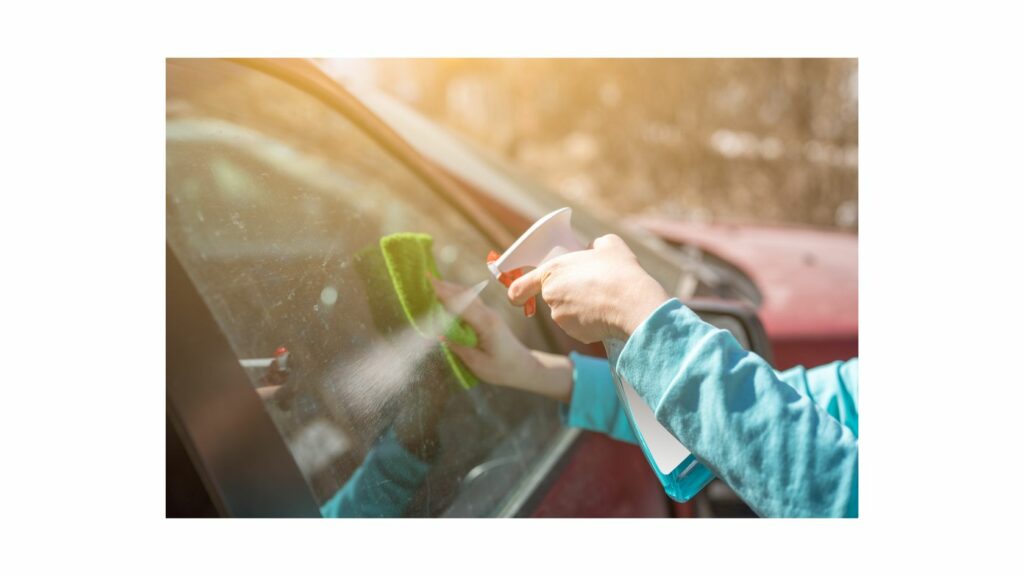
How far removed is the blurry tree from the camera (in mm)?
6648

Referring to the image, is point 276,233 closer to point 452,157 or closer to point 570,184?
point 452,157

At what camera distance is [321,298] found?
43.2 inches

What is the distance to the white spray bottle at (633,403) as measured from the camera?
108cm

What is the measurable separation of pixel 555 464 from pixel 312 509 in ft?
1.76

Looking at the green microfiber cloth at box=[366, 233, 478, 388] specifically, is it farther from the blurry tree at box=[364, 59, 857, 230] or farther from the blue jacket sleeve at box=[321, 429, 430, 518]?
the blurry tree at box=[364, 59, 857, 230]

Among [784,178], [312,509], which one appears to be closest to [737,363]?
[312,509]

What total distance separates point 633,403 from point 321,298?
1.43ft

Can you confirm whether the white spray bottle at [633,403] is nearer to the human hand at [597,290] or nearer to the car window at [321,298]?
the human hand at [597,290]

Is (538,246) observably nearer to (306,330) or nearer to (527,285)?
(527,285)

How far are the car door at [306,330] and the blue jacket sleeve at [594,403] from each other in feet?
0.33

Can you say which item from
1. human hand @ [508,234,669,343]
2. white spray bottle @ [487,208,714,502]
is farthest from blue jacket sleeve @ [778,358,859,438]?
human hand @ [508,234,669,343]

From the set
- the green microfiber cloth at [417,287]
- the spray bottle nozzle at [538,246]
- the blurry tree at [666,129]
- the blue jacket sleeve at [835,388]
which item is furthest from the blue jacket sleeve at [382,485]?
the blurry tree at [666,129]

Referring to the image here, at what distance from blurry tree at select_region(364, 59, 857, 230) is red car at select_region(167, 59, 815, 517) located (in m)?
5.20

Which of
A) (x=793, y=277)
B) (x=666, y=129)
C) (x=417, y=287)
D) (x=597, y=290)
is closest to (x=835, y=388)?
Answer: (x=597, y=290)
